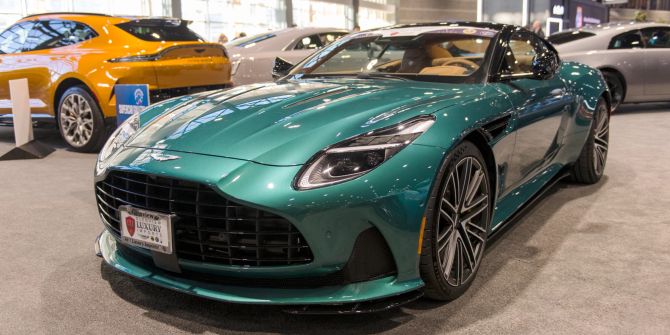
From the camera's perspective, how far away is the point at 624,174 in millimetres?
4566

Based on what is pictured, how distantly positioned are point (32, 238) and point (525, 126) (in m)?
2.52

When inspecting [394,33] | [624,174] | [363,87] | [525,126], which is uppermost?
[394,33]

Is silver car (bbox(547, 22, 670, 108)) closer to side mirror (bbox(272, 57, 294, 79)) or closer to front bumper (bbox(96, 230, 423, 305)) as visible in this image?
side mirror (bbox(272, 57, 294, 79))

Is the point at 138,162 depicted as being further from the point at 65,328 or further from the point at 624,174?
the point at 624,174

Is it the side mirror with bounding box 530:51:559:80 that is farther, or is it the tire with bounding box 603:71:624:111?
the tire with bounding box 603:71:624:111

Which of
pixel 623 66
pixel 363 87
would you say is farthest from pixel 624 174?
pixel 623 66

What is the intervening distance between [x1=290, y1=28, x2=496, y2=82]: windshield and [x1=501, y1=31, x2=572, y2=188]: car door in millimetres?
188

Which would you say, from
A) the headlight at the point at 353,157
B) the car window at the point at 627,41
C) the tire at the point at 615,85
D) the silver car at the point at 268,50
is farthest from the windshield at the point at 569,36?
the headlight at the point at 353,157

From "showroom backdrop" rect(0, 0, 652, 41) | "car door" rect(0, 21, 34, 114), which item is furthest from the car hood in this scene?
"showroom backdrop" rect(0, 0, 652, 41)

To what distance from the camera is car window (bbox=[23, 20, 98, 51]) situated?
224 inches

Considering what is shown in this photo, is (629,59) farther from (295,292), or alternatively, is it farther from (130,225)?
(130,225)

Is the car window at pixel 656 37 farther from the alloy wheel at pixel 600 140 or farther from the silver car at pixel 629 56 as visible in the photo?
the alloy wheel at pixel 600 140

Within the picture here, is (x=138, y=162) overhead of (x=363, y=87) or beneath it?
beneath

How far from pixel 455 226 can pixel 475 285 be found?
34 cm
